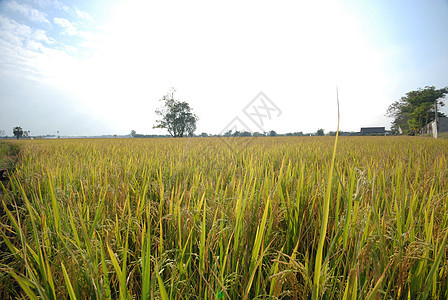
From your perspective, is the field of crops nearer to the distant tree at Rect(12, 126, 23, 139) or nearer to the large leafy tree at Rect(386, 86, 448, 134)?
the large leafy tree at Rect(386, 86, 448, 134)

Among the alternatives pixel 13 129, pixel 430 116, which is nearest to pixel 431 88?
pixel 430 116

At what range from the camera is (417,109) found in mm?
36094

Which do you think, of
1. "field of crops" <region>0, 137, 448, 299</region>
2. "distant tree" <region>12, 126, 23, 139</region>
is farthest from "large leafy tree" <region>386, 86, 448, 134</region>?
"distant tree" <region>12, 126, 23, 139</region>

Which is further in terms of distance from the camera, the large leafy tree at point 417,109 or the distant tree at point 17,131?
the distant tree at point 17,131

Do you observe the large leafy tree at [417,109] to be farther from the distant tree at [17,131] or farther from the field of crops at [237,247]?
the distant tree at [17,131]

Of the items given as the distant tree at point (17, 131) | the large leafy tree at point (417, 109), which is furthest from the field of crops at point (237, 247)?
the distant tree at point (17, 131)

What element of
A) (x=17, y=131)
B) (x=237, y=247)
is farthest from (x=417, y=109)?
(x=17, y=131)

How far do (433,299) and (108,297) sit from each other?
3.34ft

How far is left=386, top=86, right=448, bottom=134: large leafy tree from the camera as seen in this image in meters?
35.6

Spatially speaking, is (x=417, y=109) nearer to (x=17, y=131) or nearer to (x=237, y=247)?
(x=237, y=247)

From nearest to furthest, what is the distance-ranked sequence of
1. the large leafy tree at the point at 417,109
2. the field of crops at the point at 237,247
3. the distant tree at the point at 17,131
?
1. the field of crops at the point at 237,247
2. the large leafy tree at the point at 417,109
3. the distant tree at the point at 17,131

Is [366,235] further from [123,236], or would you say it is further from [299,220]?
[123,236]

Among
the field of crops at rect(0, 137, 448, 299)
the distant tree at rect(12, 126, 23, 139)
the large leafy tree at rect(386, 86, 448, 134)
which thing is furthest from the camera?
the distant tree at rect(12, 126, 23, 139)

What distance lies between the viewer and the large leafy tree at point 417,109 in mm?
35594
